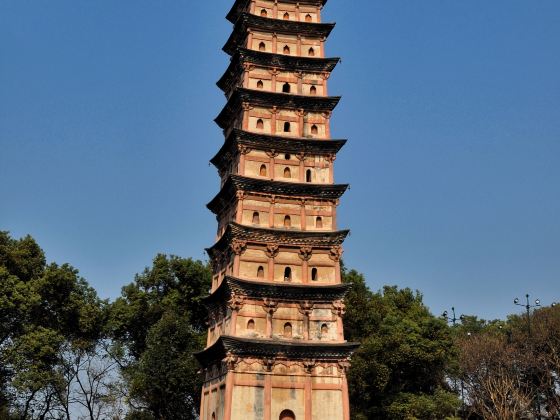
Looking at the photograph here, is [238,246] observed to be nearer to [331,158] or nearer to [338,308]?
[338,308]

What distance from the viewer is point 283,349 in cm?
2766

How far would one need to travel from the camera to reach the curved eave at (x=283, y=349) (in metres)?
27.0

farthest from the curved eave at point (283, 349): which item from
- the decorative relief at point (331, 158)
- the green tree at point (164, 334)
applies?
the green tree at point (164, 334)

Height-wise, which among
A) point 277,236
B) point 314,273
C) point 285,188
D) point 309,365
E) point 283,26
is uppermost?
point 283,26

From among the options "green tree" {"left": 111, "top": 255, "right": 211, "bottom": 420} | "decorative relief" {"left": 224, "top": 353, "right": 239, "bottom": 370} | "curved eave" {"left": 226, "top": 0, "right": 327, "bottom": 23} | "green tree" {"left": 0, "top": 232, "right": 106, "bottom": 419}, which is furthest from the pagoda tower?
"green tree" {"left": 0, "top": 232, "right": 106, "bottom": 419}

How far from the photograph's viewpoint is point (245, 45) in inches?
1428

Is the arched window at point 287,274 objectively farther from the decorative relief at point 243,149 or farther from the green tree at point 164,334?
the green tree at point 164,334

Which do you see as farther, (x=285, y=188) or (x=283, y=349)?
(x=285, y=188)

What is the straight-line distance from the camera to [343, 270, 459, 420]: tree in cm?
4047

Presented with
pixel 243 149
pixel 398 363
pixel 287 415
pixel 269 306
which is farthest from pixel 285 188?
pixel 398 363

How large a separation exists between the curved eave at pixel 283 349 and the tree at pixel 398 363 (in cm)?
1333

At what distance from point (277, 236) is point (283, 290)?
3.13 meters

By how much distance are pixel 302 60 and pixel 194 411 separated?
30.1m

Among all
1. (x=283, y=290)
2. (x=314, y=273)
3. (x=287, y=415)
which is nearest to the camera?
(x=287, y=415)
